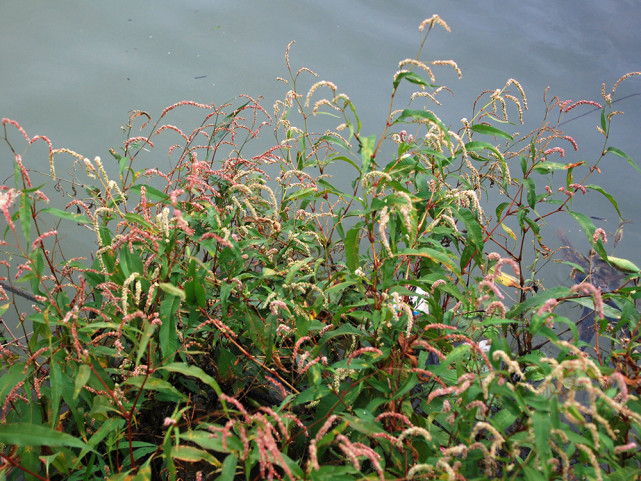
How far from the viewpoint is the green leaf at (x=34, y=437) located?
904 millimetres

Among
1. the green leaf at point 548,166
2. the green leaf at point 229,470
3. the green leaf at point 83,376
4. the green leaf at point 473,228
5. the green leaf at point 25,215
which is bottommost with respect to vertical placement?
the green leaf at point 229,470

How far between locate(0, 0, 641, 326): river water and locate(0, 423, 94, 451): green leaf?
3.96 ft

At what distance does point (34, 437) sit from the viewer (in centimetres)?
92

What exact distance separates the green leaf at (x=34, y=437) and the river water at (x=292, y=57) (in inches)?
47.5

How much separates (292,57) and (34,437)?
2364mm

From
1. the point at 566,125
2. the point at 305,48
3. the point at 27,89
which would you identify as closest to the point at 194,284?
the point at 27,89

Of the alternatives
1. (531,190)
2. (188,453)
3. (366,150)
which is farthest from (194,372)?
(531,190)

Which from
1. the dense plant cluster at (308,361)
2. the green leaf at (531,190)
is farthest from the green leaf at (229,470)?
the green leaf at (531,190)

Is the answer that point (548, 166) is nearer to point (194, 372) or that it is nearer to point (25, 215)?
point (194, 372)

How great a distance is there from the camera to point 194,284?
1.16m

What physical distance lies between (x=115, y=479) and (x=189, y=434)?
0.18 metres

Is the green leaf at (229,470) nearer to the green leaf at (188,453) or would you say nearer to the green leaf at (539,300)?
the green leaf at (188,453)

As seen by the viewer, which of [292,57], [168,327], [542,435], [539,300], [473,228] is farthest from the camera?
[292,57]

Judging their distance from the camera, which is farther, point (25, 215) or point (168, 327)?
point (168, 327)
